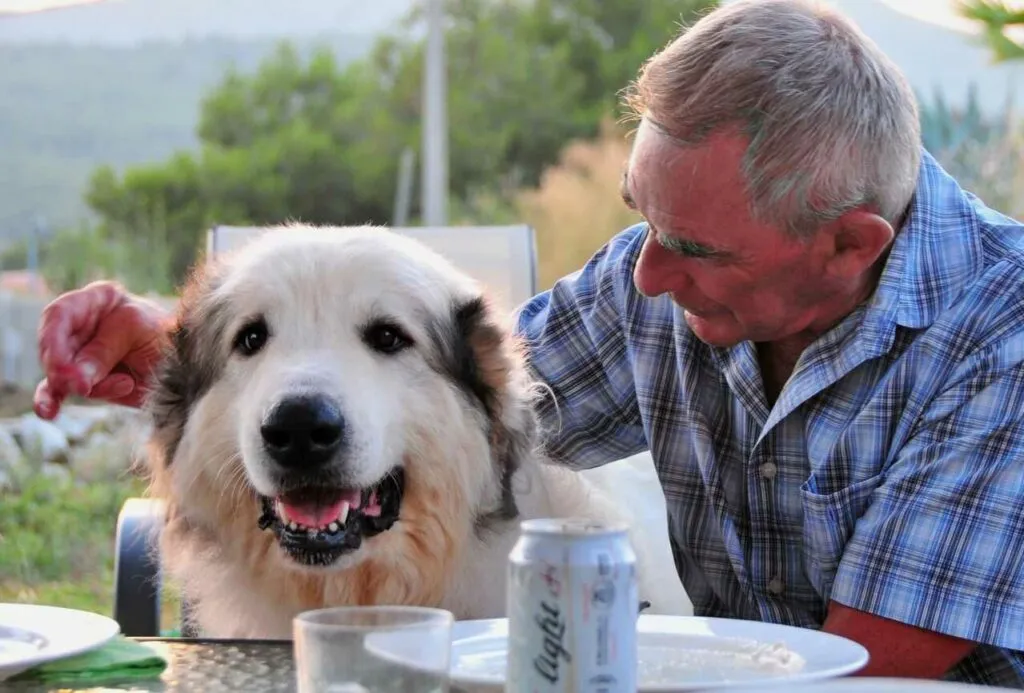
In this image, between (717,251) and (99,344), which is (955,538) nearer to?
(717,251)

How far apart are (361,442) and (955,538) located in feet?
3.12

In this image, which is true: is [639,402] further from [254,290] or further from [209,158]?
[209,158]

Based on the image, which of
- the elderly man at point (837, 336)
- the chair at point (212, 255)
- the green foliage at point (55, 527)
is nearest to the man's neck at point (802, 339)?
the elderly man at point (837, 336)

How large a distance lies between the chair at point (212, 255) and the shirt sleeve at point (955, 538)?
1.05 m

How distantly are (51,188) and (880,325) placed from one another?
8.98 metres

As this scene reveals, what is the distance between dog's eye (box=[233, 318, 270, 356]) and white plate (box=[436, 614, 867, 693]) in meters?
1.03

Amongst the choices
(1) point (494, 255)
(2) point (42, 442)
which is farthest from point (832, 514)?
(2) point (42, 442)

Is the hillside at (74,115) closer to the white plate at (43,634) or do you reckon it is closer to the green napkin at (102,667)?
the white plate at (43,634)

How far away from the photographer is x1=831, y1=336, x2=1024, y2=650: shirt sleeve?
70.2 inches

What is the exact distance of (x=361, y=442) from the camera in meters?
2.18

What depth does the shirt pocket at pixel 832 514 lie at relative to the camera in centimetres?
192

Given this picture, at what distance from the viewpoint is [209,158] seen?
12109 millimetres

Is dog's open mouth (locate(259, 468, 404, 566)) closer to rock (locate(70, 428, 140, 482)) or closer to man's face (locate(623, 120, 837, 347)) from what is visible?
man's face (locate(623, 120, 837, 347))

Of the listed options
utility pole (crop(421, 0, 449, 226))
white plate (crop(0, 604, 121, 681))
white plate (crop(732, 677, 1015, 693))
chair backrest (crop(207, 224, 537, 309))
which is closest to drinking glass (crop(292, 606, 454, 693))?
white plate (crop(732, 677, 1015, 693))
